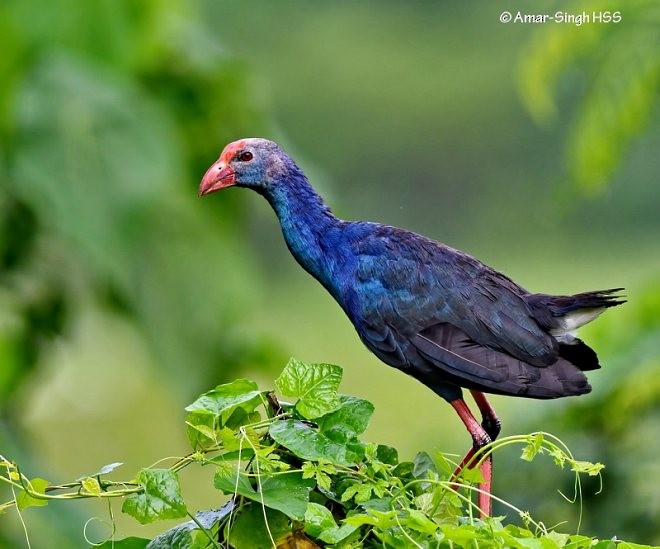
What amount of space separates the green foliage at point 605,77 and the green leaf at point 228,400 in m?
2.90

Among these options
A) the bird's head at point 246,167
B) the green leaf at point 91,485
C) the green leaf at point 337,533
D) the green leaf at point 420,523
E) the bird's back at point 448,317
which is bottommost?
the green leaf at point 337,533

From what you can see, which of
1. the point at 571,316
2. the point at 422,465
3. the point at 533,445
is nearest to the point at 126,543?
the point at 422,465

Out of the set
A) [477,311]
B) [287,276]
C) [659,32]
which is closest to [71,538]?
[477,311]

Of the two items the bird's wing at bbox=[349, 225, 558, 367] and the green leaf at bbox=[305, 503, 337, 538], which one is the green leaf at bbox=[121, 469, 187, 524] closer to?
the green leaf at bbox=[305, 503, 337, 538]

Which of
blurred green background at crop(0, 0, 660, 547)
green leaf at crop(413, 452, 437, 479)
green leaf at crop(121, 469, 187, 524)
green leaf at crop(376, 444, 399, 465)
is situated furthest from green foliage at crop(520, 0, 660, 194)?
green leaf at crop(121, 469, 187, 524)

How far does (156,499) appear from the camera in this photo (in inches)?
80.7

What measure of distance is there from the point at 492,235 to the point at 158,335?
5.28m

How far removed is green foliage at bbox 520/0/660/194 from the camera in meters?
4.83

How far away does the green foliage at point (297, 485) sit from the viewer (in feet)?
6.63

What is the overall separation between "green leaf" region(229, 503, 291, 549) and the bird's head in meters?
1.08

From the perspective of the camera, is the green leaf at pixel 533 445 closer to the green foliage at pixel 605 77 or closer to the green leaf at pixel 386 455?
the green leaf at pixel 386 455

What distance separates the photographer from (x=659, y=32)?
5.05 m

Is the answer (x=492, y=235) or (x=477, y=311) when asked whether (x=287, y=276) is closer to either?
(x=492, y=235)

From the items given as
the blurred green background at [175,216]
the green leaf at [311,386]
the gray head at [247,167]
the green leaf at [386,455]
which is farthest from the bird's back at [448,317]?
the blurred green background at [175,216]
